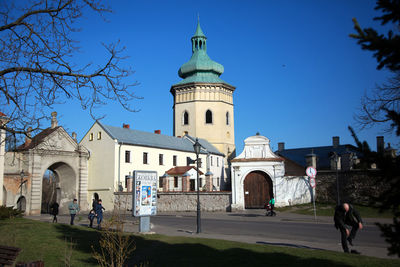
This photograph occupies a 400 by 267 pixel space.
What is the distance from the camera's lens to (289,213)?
2791cm

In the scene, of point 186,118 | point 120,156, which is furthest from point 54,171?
point 186,118

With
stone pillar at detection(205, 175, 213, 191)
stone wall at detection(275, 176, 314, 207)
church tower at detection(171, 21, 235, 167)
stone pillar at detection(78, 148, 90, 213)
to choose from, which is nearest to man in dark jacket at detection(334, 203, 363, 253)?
stone wall at detection(275, 176, 314, 207)

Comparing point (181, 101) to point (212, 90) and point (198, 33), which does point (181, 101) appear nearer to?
point (212, 90)

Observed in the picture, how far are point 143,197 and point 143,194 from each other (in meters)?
0.14

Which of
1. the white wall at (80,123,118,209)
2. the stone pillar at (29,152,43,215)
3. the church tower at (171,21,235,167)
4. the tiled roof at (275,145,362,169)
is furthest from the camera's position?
the church tower at (171,21,235,167)

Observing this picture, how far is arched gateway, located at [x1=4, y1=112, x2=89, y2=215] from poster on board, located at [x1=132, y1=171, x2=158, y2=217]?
65.1 feet

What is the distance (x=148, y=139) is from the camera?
4628 cm

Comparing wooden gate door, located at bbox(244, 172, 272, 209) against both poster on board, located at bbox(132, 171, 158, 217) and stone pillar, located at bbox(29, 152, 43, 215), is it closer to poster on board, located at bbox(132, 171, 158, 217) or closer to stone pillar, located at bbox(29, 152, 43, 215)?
poster on board, located at bbox(132, 171, 158, 217)

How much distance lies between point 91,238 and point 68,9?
9.32 m

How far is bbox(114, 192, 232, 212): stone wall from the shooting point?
106ft

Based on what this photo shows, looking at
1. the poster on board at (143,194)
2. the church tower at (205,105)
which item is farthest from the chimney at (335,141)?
the poster on board at (143,194)

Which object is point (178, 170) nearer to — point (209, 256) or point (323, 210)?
point (323, 210)

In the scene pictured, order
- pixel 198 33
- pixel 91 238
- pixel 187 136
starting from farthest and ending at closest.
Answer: pixel 198 33, pixel 187 136, pixel 91 238

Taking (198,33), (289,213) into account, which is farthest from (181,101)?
(289,213)
